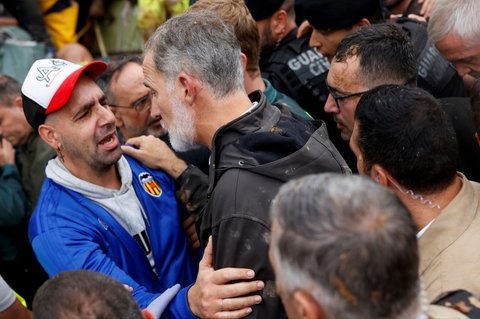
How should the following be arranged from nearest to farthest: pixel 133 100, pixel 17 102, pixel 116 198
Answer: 1. pixel 116 198
2. pixel 133 100
3. pixel 17 102

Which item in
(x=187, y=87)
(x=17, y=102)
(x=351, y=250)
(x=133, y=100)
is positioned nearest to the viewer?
(x=351, y=250)

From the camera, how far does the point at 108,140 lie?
3336mm

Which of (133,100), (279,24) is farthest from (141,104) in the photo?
(279,24)

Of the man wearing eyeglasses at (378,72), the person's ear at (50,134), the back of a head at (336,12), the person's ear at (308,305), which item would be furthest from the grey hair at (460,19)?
the person's ear at (308,305)

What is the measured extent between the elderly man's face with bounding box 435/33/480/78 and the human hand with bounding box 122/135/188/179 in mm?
1547

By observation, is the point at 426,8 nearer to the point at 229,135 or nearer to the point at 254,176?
the point at 229,135

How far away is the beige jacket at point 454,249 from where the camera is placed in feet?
7.29

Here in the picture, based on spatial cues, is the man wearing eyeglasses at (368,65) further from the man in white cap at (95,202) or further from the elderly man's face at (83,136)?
the elderly man's face at (83,136)

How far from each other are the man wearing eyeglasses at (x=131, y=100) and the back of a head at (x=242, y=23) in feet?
2.21

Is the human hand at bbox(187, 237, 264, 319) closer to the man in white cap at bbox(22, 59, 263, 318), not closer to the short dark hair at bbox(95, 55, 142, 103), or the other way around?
the man in white cap at bbox(22, 59, 263, 318)

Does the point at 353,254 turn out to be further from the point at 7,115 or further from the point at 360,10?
the point at 7,115

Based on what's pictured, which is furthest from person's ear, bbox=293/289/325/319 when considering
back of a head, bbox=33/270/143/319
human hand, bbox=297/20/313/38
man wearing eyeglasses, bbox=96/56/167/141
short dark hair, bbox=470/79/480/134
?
human hand, bbox=297/20/313/38

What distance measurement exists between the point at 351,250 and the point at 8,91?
3721 millimetres

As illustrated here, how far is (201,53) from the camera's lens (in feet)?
8.69
